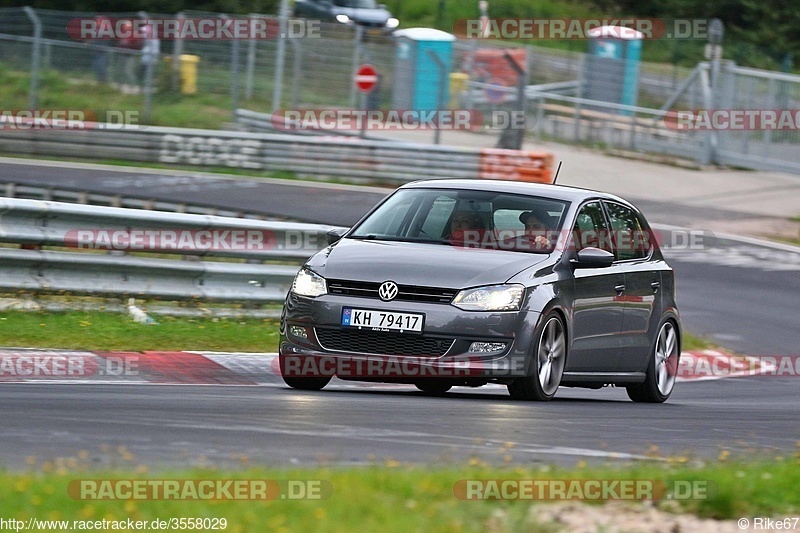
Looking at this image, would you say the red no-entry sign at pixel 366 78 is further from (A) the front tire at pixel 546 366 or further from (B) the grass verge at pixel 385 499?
(B) the grass verge at pixel 385 499

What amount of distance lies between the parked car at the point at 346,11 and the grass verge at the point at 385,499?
3273 cm

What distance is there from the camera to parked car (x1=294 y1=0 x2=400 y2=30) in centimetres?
3853

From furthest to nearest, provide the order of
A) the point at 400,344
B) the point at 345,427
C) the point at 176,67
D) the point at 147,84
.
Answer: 1. the point at 176,67
2. the point at 147,84
3. the point at 400,344
4. the point at 345,427

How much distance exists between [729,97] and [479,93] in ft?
17.4

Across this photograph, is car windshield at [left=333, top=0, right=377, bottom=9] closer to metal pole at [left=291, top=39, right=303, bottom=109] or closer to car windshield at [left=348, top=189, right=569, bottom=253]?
metal pole at [left=291, top=39, right=303, bottom=109]

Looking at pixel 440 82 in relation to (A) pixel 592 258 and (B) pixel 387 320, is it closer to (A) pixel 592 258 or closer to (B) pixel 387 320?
(A) pixel 592 258

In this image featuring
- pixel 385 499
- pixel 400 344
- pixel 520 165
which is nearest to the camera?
pixel 385 499

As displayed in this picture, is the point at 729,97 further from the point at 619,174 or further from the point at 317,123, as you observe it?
the point at 317,123

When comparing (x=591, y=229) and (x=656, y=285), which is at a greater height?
(x=591, y=229)

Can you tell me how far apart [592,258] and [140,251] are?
4434 millimetres
